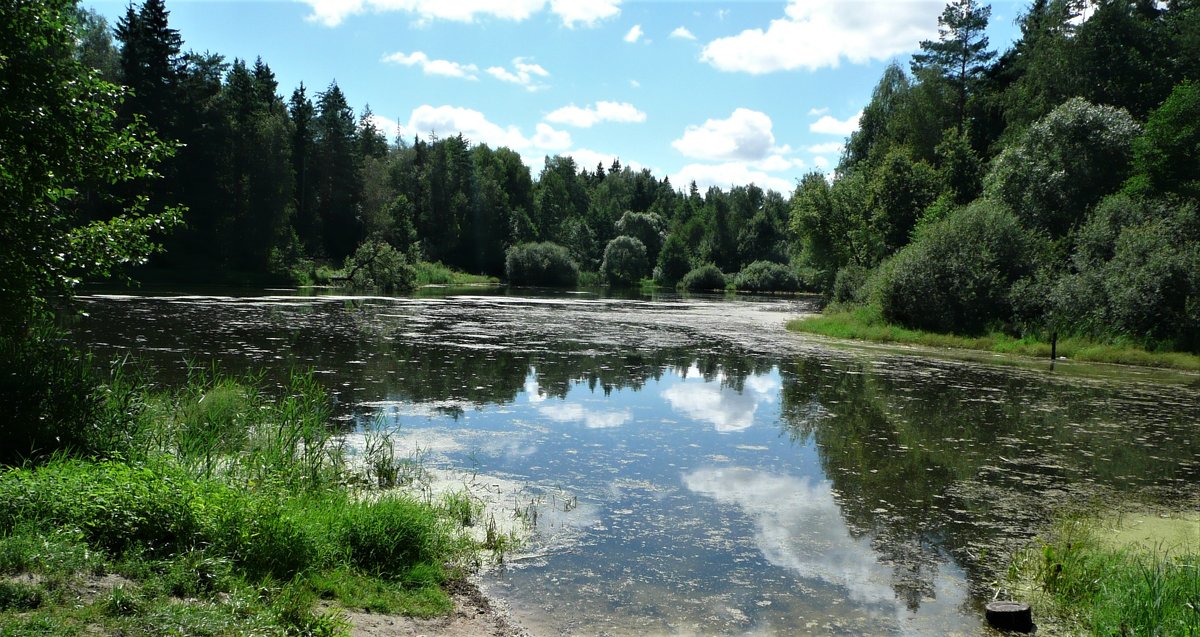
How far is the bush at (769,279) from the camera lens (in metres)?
86.8

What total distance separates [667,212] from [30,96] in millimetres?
130967

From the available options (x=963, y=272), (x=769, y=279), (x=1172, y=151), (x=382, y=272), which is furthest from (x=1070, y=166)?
(x=769, y=279)

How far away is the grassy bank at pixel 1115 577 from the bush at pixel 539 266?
2968 inches

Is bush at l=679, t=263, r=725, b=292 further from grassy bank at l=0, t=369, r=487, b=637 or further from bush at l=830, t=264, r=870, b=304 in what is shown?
grassy bank at l=0, t=369, r=487, b=637

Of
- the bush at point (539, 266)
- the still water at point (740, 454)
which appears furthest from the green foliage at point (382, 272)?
the still water at point (740, 454)

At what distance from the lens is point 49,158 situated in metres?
7.55

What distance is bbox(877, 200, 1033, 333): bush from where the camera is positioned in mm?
29656

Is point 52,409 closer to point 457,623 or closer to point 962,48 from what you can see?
point 457,623

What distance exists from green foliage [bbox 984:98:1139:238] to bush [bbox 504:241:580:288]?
52.9 meters

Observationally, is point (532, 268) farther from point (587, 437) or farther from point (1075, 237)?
point (587, 437)

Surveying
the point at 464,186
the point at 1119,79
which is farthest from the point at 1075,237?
the point at 464,186

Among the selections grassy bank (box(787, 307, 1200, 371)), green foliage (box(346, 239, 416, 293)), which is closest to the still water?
grassy bank (box(787, 307, 1200, 371))

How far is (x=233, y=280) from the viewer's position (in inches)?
2195

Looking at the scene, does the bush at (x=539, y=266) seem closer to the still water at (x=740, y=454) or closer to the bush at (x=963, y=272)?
the bush at (x=963, y=272)
